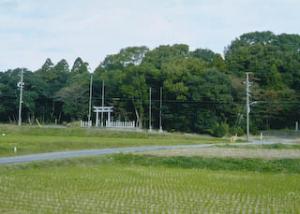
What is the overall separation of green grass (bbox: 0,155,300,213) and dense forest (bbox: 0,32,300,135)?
150ft

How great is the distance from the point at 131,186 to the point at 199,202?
3.41 metres

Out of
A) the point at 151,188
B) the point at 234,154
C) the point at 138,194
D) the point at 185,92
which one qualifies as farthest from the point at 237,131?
the point at 138,194

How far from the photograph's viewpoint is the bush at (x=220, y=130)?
5959 cm

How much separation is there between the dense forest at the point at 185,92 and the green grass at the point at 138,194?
150ft

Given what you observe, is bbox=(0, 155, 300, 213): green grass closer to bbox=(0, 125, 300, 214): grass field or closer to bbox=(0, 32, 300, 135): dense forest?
bbox=(0, 125, 300, 214): grass field

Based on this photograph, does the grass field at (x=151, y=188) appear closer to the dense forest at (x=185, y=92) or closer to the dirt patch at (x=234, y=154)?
the dirt patch at (x=234, y=154)

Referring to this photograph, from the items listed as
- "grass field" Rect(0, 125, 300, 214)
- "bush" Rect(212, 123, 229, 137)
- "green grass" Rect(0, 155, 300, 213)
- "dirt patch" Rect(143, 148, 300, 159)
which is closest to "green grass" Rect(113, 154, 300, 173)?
"grass field" Rect(0, 125, 300, 214)

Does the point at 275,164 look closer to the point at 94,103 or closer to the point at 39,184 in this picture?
the point at 39,184

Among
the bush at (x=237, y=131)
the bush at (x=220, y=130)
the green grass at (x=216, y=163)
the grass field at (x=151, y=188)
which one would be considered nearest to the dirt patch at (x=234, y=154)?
the grass field at (x=151, y=188)

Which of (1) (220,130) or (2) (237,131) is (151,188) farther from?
(2) (237,131)

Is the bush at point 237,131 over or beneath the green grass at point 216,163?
over

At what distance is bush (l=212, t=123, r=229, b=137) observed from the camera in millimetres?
59594

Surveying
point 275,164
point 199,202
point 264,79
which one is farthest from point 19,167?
point 264,79

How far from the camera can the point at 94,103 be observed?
67938 mm
